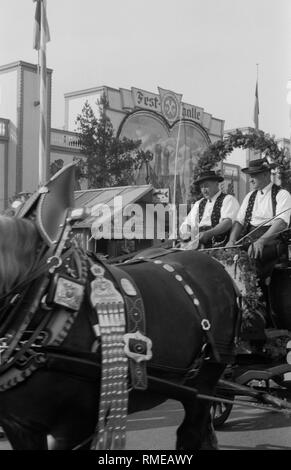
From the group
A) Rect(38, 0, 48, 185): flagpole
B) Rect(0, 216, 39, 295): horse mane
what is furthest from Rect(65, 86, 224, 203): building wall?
Rect(0, 216, 39, 295): horse mane

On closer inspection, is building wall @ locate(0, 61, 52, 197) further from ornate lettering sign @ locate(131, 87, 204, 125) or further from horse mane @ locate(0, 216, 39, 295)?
horse mane @ locate(0, 216, 39, 295)

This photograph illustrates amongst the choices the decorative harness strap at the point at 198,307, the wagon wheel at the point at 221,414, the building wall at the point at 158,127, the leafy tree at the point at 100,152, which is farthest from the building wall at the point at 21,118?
→ the decorative harness strap at the point at 198,307

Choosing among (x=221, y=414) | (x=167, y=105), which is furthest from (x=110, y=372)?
(x=167, y=105)

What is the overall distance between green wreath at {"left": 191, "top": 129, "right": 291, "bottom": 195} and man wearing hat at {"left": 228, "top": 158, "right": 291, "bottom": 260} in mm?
581

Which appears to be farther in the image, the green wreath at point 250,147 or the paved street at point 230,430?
the green wreath at point 250,147

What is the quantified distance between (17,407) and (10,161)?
21.6 meters

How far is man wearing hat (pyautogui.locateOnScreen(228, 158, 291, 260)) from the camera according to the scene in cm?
497

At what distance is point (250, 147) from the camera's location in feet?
20.2

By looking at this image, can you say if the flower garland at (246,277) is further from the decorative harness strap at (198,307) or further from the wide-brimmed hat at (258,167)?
the decorative harness strap at (198,307)

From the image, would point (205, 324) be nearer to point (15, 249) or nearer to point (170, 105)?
point (15, 249)

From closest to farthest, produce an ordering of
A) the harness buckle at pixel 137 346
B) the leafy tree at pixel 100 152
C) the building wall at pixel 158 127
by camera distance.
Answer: the harness buckle at pixel 137 346
the leafy tree at pixel 100 152
the building wall at pixel 158 127

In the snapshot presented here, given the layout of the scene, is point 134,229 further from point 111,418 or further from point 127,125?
point 111,418

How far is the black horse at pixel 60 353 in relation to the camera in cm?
249

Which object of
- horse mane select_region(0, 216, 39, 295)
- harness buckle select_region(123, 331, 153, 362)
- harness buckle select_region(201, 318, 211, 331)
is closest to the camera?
horse mane select_region(0, 216, 39, 295)
